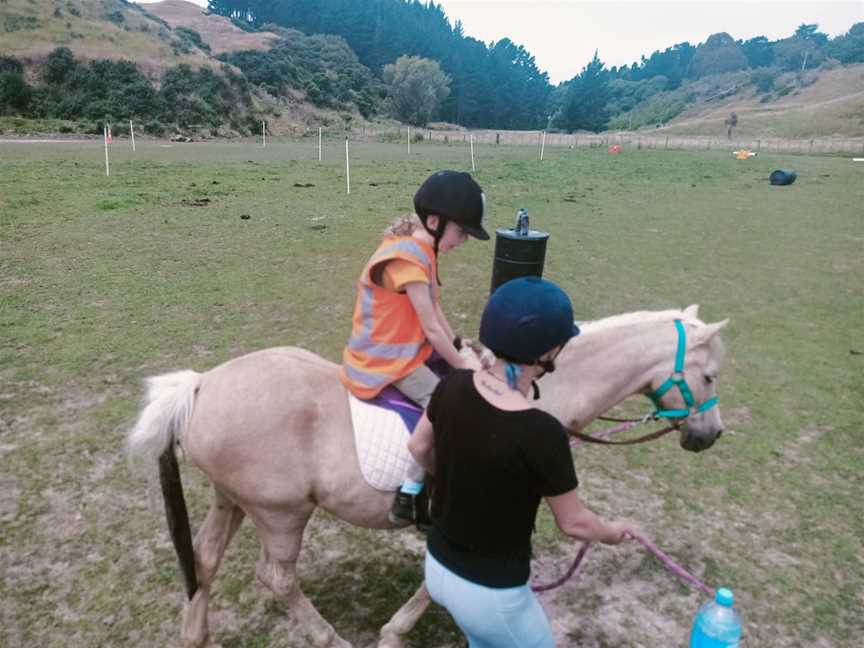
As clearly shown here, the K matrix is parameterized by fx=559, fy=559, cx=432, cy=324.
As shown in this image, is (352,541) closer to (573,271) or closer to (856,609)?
(856,609)

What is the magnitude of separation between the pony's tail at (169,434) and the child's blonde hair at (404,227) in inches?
48.9

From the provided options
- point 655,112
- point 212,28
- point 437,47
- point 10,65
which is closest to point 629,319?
point 10,65

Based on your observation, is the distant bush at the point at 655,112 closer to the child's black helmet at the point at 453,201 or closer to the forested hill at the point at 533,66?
the forested hill at the point at 533,66

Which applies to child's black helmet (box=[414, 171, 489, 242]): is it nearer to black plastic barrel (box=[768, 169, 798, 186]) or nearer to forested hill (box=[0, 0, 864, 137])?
black plastic barrel (box=[768, 169, 798, 186])

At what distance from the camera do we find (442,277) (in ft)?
34.6

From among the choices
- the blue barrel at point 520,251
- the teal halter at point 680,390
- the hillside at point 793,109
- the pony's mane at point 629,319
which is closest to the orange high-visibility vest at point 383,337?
the pony's mane at point 629,319

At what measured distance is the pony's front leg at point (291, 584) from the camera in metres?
3.04

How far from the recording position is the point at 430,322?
272 centimetres

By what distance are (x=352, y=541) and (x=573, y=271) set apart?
328 inches

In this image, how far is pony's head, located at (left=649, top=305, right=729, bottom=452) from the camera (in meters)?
3.07

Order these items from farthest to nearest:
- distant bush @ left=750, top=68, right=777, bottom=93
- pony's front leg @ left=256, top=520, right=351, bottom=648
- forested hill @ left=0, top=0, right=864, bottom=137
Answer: distant bush @ left=750, top=68, right=777, bottom=93 → forested hill @ left=0, top=0, right=864, bottom=137 → pony's front leg @ left=256, top=520, right=351, bottom=648

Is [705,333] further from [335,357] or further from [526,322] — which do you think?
[335,357]

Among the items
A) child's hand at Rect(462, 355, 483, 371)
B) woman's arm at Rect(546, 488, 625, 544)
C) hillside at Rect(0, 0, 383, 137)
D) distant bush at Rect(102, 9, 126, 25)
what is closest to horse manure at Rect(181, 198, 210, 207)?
child's hand at Rect(462, 355, 483, 371)

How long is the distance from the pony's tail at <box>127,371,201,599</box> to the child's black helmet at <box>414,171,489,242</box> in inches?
57.6
